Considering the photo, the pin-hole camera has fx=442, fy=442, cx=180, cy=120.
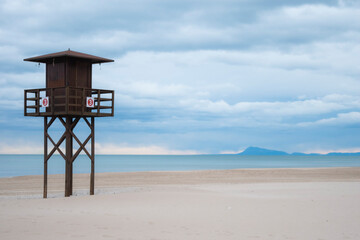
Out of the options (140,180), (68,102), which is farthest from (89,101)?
(140,180)

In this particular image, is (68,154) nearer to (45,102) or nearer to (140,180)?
(45,102)

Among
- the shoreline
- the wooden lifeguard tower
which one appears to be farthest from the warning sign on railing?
the shoreline

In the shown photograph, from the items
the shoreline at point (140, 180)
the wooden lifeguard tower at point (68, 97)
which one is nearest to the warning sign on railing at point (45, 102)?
the wooden lifeguard tower at point (68, 97)

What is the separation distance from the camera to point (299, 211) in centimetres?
1555

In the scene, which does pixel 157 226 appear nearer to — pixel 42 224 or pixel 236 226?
pixel 236 226

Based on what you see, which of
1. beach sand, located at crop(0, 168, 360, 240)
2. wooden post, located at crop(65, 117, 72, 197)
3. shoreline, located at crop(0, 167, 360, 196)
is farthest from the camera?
shoreline, located at crop(0, 167, 360, 196)

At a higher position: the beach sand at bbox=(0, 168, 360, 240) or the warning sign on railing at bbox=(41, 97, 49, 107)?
the warning sign on railing at bbox=(41, 97, 49, 107)

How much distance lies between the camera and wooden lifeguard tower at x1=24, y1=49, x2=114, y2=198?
1984 cm

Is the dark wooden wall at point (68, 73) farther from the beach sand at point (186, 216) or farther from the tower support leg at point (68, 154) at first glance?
the beach sand at point (186, 216)

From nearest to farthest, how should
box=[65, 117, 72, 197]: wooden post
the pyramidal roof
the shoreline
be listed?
the pyramidal roof → box=[65, 117, 72, 197]: wooden post → the shoreline

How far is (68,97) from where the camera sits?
1938 centimetres

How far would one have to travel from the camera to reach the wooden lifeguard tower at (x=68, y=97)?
65.1 feet

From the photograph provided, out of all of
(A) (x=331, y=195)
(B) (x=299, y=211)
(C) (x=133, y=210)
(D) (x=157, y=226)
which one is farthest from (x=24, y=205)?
(A) (x=331, y=195)

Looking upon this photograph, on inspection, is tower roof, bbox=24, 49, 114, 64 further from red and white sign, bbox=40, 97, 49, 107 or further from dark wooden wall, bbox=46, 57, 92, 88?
red and white sign, bbox=40, 97, 49, 107
